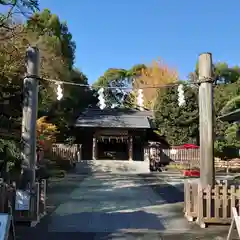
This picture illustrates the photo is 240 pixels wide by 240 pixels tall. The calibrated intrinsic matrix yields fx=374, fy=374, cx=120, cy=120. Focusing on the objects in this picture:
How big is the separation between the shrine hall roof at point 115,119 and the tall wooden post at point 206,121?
2497cm

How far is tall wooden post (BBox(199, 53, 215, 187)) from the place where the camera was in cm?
872

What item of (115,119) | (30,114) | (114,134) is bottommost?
(30,114)

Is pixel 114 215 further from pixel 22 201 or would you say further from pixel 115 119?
pixel 115 119

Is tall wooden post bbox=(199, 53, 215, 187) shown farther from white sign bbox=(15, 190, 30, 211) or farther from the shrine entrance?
the shrine entrance

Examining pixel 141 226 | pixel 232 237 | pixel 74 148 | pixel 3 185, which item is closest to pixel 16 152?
pixel 3 185

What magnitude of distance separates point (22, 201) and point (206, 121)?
456cm

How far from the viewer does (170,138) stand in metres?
35.2

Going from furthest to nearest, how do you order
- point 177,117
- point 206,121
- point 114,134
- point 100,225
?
point 177,117, point 114,134, point 206,121, point 100,225

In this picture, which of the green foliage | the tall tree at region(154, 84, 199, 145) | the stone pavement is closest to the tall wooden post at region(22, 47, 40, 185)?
the stone pavement

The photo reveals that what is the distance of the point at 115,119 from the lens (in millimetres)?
35812

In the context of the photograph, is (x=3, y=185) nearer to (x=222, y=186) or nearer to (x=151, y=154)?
(x=222, y=186)

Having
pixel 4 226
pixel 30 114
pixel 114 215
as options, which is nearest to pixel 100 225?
pixel 114 215

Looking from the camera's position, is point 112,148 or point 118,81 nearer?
point 112,148

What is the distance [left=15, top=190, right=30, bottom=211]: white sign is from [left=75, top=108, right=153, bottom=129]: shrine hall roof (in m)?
25.5
